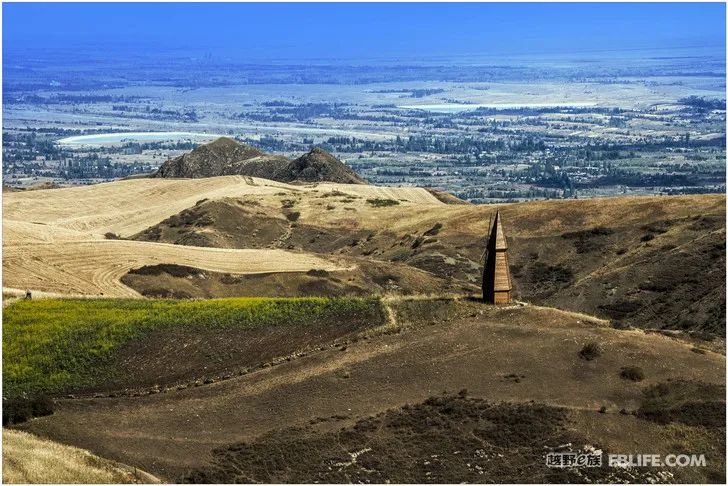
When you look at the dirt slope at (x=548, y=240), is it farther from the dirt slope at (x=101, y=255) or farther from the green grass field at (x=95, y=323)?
the green grass field at (x=95, y=323)

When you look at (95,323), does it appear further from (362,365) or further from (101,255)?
(101,255)

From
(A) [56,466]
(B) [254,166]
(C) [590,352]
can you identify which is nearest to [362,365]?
(C) [590,352]

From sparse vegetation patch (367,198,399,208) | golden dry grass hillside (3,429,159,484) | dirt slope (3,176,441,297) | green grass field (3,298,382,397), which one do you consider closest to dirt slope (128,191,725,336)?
sparse vegetation patch (367,198,399,208)

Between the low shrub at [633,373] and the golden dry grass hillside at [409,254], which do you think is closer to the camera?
the low shrub at [633,373]

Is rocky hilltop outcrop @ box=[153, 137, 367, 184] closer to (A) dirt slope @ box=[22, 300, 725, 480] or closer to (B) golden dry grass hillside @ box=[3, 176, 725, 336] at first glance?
(B) golden dry grass hillside @ box=[3, 176, 725, 336]

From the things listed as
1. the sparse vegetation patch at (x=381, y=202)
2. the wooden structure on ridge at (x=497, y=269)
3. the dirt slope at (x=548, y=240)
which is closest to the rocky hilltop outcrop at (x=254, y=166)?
the dirt slope at (x=548, y=240)

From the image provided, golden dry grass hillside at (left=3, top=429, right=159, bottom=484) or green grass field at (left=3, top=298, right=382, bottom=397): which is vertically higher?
green grass field at (left=3, top=298, right=382, bottom=397)

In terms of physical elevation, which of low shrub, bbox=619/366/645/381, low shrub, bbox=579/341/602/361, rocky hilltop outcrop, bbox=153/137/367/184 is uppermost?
low shrub, bbox=579/341/602/361
